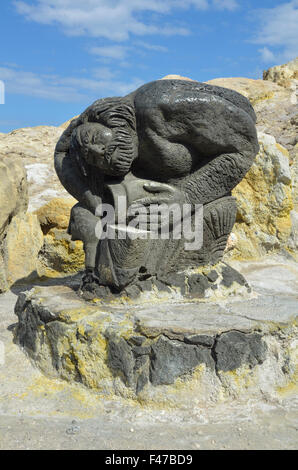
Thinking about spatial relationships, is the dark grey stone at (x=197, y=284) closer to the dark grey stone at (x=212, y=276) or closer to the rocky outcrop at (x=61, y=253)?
the dark grey stone at (x=212, y=276)

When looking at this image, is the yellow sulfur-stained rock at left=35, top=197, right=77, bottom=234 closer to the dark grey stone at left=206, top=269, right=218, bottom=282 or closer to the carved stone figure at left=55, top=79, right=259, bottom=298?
the carved stone figure at left=55, top=79, right=259, bottom=298

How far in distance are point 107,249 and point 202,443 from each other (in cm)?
144

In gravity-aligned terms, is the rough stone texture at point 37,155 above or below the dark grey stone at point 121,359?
above

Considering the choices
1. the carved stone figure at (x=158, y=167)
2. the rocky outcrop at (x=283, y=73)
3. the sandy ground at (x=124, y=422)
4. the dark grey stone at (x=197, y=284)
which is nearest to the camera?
the sandy ground at (x=124, y=422)

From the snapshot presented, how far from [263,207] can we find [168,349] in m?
3.82

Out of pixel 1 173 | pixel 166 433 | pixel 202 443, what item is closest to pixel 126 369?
pixel 166 433

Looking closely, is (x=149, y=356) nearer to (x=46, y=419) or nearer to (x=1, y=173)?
(x=46, y=419)

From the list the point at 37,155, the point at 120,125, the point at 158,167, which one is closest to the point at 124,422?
the point at 158,167

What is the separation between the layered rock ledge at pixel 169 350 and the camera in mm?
2479

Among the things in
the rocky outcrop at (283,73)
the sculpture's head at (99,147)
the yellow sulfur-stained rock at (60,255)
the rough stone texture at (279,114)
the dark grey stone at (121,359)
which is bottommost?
the dark grey stone at (121,359)

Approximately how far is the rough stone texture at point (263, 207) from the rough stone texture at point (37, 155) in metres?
3.49

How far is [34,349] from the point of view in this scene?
9.63ft

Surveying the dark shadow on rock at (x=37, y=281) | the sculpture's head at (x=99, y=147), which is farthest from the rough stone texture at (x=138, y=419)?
the dark shadow on rock at (x=37, y=281)

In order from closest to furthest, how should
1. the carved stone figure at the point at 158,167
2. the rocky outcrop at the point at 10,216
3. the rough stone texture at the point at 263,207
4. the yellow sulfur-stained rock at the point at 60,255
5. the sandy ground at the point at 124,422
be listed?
1. the sandy ground at the point at 124,422
2. the carved stone figure at the point at 158,167
3. the rocky outcrop at the point at 10,216
4. the yellow sulfur-stained rock at the point at 60,255
5. the rough stone texture at the point at 263,207
